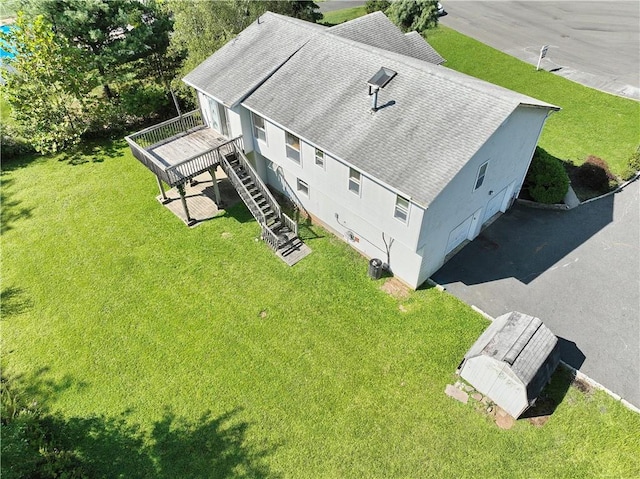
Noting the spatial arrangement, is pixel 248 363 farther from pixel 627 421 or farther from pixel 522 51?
pixel 522 51

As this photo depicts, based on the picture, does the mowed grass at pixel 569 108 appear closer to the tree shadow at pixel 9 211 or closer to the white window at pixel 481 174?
the white window at pixel 481 174

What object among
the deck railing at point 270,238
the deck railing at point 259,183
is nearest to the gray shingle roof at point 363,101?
the deck railing at point 259,183

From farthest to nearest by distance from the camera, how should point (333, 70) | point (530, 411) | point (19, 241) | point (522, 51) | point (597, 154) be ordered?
→ point (522, 51), point (597, 154), point (19, 241), point (333, 70), point (530, 411)

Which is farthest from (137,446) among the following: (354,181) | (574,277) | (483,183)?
(574,277)

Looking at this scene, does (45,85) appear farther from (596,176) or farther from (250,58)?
(596,176)

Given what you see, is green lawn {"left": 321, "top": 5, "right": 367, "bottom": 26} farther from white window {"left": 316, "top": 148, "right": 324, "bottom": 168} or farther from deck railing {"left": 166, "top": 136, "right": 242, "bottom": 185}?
white window {"left": 316, "top": 148, "right": 324, "bottom": 168}

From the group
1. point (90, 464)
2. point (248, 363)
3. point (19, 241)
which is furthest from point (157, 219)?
point (90, 464)

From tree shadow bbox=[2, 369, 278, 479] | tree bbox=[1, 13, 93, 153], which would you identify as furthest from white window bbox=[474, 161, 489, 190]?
tree bbox=[1, 13, 93, 153]
